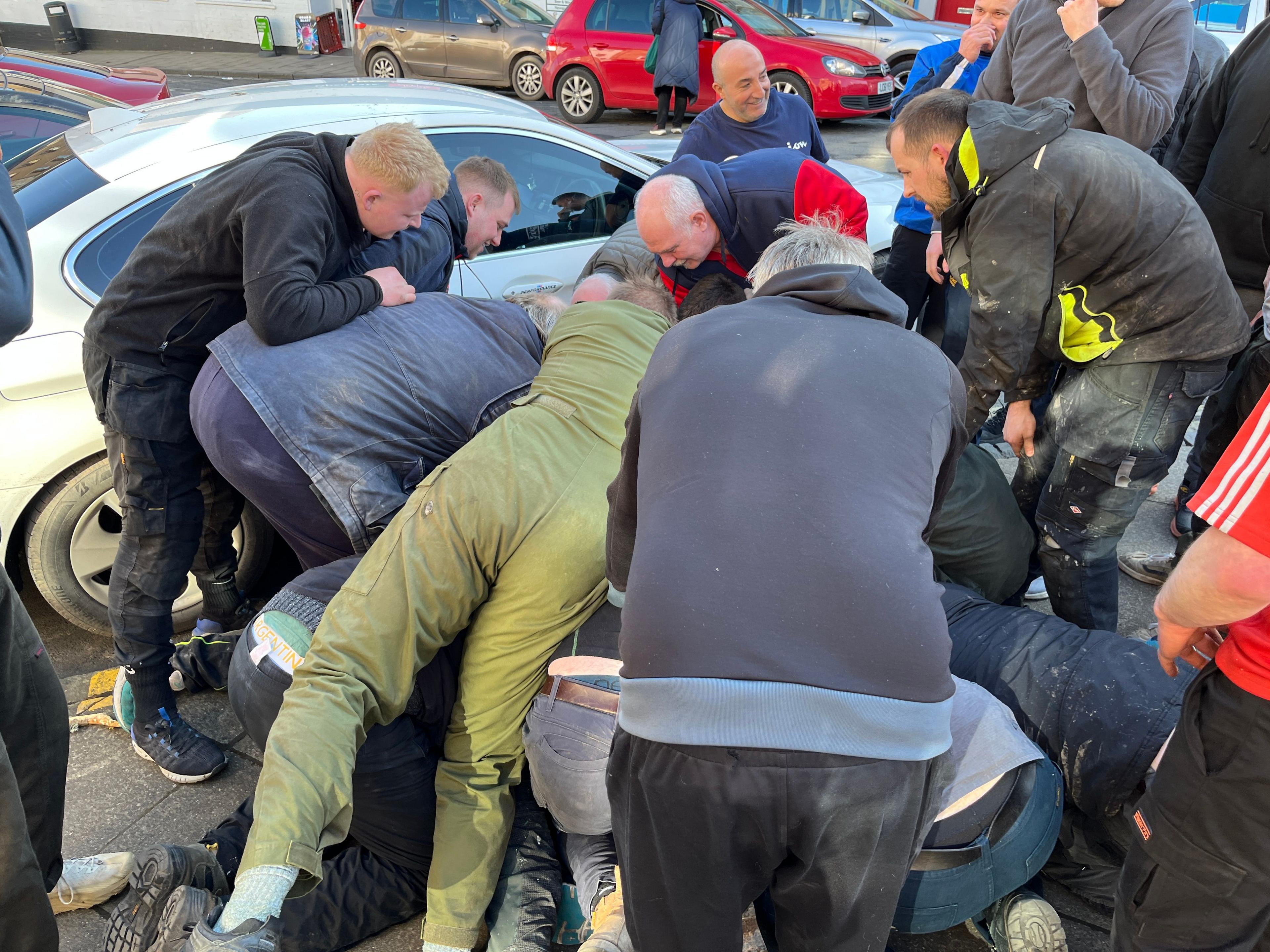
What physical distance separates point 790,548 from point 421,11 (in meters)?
12.6

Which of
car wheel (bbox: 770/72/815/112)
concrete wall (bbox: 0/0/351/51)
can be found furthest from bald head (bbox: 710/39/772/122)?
concrete wall (bbox: 0/0/351/51)

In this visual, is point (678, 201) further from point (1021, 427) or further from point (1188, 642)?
point (1188, 642)

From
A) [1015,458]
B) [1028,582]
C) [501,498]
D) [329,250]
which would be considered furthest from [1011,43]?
[501,498]

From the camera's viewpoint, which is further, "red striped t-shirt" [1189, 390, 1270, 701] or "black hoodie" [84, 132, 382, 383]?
"black hoodie" [84, 132, 382, 383]

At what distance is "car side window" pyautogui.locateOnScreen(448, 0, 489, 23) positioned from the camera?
12156mm

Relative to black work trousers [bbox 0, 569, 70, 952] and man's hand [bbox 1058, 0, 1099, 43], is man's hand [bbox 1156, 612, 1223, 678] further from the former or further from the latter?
man's hand [bbox 1058, 0, 1099, 43]

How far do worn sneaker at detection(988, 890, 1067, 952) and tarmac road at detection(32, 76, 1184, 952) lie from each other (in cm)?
15

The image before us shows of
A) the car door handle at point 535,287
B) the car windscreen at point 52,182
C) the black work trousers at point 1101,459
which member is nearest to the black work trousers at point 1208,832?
the black work trousers at point 1101,459

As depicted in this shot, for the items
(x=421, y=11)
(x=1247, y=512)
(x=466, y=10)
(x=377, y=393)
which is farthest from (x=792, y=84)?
(x=1247, y=512)

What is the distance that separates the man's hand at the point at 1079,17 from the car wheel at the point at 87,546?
3180 millimetres

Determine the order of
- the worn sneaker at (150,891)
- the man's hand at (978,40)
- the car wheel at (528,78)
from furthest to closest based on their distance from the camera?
the car wheel at (528,78)
the man's hand at (978,40)
the worn sneaker at (150,891)

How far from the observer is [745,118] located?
455 centimetres

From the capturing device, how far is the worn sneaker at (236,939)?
5.05ft

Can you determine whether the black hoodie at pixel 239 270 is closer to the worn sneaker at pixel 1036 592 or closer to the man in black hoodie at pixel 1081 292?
the man in black hoodie at pixel 1081 292
